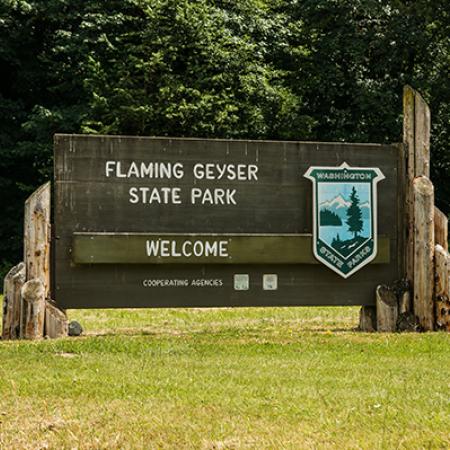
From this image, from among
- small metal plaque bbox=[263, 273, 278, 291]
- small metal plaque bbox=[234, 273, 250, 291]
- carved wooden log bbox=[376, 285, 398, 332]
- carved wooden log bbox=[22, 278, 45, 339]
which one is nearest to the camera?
carved wooden log bbox=[22, 278, 45, 339]

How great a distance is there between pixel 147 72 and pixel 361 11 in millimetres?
7446

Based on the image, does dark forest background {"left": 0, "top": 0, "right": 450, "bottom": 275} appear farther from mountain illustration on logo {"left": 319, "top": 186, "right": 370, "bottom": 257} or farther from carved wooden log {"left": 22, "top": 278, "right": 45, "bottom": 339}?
carved wooden log {"left": 22, "top": 278, "right": 45, "bottom": 339}

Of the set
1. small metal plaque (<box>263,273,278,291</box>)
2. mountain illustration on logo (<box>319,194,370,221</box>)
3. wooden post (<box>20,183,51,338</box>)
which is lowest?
small metal plaque (<box>263,273,278,291</box>)

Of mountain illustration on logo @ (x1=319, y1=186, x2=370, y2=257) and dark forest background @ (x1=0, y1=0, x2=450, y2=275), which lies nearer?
mountain illustration on logo @ (x1=319, y1=186, x2=370, y2=257)

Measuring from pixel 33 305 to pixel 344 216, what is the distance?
4.15 meters

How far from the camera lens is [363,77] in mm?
31219

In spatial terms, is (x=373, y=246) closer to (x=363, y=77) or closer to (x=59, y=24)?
(x=363, y=77)

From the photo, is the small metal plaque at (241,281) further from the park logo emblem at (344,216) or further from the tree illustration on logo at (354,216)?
the tree illustration on logo at (354,216)

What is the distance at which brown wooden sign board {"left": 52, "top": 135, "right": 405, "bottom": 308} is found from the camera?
1184cm

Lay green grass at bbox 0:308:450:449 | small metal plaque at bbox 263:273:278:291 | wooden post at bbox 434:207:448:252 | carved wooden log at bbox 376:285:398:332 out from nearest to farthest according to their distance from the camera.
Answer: green grass at bbox 0:308:450:449, small metal plaque at bbox 263:273:278:291, carved wooden log at bbox 376:285:398:332, wooden post at bbox 434:207:448:252

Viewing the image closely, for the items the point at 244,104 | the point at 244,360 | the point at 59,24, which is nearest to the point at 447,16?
the point at 244,104

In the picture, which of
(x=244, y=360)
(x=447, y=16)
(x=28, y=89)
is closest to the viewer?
(x=244, y=360)

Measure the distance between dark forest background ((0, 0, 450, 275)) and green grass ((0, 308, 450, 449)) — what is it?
17.9 metres

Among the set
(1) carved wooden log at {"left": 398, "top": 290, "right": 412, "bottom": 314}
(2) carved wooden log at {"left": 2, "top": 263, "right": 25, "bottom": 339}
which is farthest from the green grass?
(1) carved wooden log at {"left": 398, "top": 290, "right": 412, "bottom": 314}
